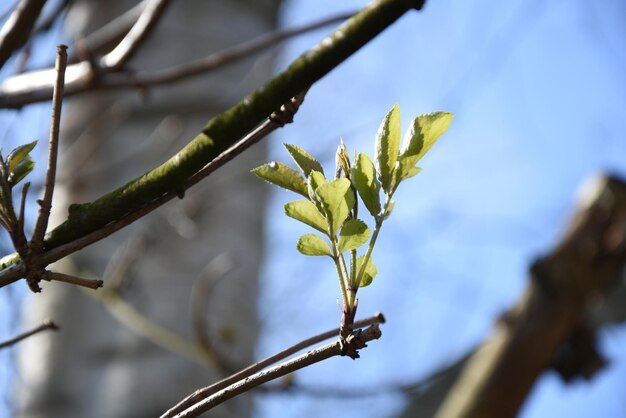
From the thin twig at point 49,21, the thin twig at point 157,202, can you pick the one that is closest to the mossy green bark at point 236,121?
the thin twig at point 157,202

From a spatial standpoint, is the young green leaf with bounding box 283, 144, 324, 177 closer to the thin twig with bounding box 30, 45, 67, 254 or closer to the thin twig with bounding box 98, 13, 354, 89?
the thin twig with bounding box 30, 45, 67, 254

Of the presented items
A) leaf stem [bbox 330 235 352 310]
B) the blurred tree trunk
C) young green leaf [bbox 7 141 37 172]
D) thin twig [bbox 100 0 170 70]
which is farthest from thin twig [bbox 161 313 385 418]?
the blurred tree trunk

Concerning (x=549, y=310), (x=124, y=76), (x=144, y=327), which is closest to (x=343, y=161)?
(x=124, y=76)

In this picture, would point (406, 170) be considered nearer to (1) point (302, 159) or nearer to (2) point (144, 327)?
(1) point (302, 159)

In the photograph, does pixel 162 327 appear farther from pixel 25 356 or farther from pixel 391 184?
pixel 391 184

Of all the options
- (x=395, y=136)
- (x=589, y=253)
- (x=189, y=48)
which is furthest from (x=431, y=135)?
(x=589, y=253)

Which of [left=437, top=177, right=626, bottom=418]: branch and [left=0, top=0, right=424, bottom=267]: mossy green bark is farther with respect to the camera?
[left=437, top=177, right=626, bottom=418]: branch
